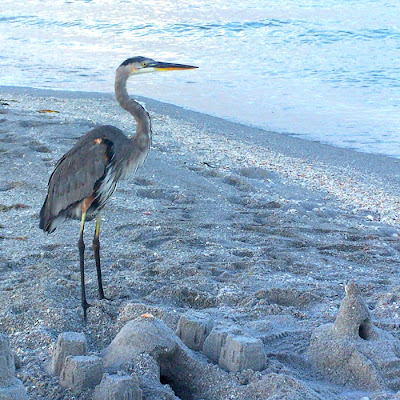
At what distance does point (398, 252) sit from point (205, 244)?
4.76 ft

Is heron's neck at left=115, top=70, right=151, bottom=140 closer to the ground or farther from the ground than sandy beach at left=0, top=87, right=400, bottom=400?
farther from the ground

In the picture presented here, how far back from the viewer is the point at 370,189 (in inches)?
251

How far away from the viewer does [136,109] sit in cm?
418

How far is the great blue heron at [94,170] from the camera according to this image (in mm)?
3982

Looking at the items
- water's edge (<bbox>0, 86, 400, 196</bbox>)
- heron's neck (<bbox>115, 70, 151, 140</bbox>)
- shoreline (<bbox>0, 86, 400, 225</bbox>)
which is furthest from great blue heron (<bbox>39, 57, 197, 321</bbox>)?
water's edge (<bbox>0, 86, 400, 196</bbox>)

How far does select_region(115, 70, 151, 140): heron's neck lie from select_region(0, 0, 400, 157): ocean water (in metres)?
4.47

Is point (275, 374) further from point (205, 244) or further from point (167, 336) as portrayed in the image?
point (205, 244)

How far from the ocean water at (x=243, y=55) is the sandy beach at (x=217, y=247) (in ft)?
5.75

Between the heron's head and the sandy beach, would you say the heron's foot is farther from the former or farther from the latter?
the heron's head

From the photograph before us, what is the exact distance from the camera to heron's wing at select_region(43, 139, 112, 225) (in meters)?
3.97

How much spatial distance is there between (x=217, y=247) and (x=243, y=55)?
977 centimetres

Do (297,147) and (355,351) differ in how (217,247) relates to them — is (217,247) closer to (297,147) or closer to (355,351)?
(355,351)

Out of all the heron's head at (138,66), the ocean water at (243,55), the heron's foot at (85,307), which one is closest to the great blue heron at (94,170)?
the heron's head at (138,66)

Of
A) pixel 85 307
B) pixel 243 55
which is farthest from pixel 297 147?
pixel 243 55
